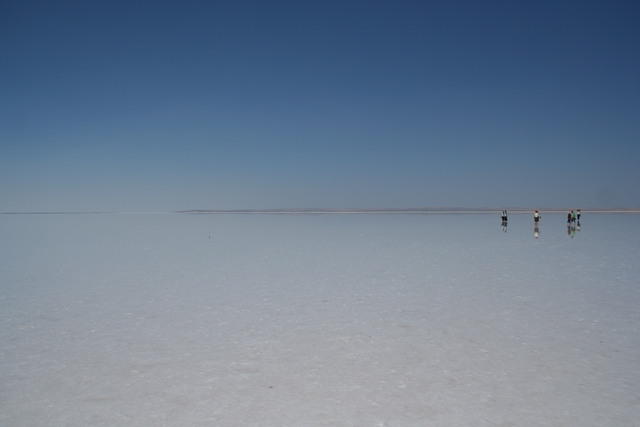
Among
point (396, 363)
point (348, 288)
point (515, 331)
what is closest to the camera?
point (396, 363)

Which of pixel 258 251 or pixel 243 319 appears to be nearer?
pixel 243 319

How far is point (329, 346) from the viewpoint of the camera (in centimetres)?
561

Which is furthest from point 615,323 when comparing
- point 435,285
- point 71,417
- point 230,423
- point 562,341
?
point 71,417

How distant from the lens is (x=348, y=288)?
9.45m

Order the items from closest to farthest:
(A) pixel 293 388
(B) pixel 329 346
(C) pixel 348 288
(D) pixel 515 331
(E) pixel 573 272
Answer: (A) pixel 293 388 → (B) pixel 329 346 → (D) pixel 515 331 → (C) pixel 348 288 → (E) pixel 573 272

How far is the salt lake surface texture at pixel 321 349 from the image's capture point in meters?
3.88

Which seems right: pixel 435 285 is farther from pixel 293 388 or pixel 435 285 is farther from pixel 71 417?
pixel 71 417

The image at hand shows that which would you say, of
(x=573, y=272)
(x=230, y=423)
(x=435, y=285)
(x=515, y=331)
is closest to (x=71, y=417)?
(x=230, y=423)

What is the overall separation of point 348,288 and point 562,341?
4.48 metres

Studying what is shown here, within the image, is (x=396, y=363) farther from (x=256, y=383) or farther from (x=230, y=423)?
(x=230, y=423)

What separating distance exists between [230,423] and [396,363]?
2.02m

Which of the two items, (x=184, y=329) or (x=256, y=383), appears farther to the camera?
(x=184, y=329)

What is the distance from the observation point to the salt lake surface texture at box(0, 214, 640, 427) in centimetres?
388

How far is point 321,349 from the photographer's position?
5.50 m
